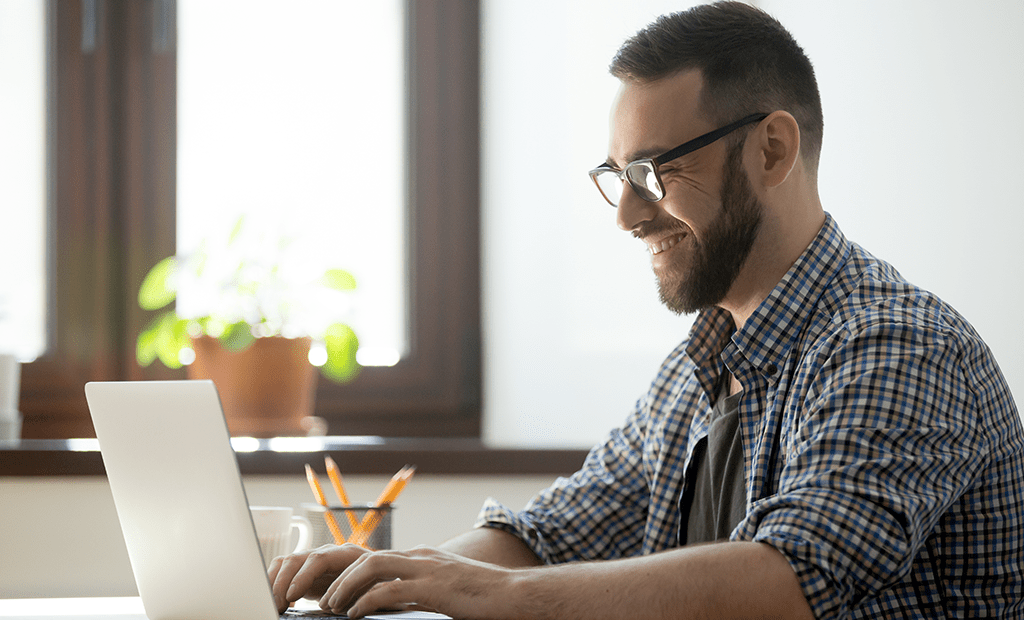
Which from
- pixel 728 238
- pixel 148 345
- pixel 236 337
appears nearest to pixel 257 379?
pixel 236 337

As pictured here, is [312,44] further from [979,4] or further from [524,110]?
[979,4]

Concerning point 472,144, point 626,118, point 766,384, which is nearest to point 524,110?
point 472,144

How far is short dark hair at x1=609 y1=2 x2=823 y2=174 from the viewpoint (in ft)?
3.94

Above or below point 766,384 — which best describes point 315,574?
below

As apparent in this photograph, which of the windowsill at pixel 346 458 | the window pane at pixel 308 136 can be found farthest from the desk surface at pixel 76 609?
the window pane at pixel 308 136

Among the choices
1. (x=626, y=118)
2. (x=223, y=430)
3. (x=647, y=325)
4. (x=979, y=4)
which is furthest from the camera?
(x=647, y=325)

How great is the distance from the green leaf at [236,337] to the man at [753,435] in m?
0.74

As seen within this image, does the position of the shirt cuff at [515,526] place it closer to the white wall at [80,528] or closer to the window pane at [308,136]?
the white wall at [80,528]

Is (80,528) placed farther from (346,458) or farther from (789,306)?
(789,306)

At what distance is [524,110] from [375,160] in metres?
0.32

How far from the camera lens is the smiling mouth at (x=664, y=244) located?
49.8 inches

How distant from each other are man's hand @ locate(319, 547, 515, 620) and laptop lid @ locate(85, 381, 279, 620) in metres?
0.09

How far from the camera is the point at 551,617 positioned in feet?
2.81

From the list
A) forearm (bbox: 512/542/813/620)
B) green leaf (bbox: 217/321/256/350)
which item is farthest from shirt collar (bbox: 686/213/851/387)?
green leaf (bbox: 217/321/256/350)
